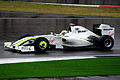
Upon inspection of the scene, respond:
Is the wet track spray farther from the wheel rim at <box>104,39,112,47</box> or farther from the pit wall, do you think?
the wheel rim at <box>104,39,112,47</box>

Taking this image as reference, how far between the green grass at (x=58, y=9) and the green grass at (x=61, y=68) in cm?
2391

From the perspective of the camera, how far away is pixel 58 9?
3688 cm

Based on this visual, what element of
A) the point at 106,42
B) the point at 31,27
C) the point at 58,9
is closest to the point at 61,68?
the point at 106,42

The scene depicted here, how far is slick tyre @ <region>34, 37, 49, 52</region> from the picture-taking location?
13274 mm

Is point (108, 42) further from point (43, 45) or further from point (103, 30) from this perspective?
point (43, 45)

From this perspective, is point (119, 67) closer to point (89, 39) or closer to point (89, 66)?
point (89, 66)

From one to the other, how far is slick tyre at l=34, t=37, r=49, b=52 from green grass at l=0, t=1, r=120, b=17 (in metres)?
21.5

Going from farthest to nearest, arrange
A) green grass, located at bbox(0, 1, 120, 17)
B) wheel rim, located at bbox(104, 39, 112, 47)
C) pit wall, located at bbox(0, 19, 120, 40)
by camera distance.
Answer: green grass, located at bbox(0, 1, 120, 17)
pit wall, located at bbox(0, 19, 120, 40)
wheel rim, located at bbox(104, 39, 112, 47)

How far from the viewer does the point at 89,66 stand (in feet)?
35.3

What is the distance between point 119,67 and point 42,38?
13.5 ft

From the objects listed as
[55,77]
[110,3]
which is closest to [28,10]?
[110,3]

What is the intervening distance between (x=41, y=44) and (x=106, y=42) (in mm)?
3463

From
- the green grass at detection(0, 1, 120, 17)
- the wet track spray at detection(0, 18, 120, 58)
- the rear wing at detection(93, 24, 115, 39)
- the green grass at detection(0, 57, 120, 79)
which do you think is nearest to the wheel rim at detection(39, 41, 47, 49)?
the wet track spray at detection(0, 18, 120, 58)

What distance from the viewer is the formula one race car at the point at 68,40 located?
43.9 ft
